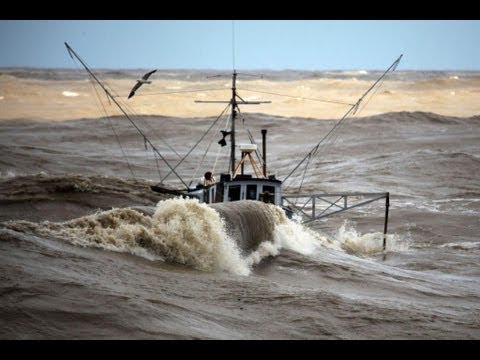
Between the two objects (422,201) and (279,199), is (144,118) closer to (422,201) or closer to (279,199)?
(422,201)

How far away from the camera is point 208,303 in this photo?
12133mm

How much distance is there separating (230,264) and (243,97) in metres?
94.0

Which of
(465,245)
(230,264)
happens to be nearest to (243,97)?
(465,245)

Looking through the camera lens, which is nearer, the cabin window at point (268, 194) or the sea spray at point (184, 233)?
the sea spray at point (184, 233)

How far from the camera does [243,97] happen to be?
109 meters

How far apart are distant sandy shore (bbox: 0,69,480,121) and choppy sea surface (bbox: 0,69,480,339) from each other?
123 feet

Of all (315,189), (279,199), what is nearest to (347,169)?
(315,189)

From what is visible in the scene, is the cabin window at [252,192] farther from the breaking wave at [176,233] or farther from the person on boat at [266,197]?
the breaking wave at [176,233]

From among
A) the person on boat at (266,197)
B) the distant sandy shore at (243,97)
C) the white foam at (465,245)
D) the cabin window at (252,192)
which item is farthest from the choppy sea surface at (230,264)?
the distant sandy shore at (243,97)

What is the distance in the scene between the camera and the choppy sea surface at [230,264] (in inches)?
406

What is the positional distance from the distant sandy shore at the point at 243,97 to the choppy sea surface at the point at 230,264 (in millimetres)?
37633

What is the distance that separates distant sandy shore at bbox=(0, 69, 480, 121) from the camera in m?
86.2
